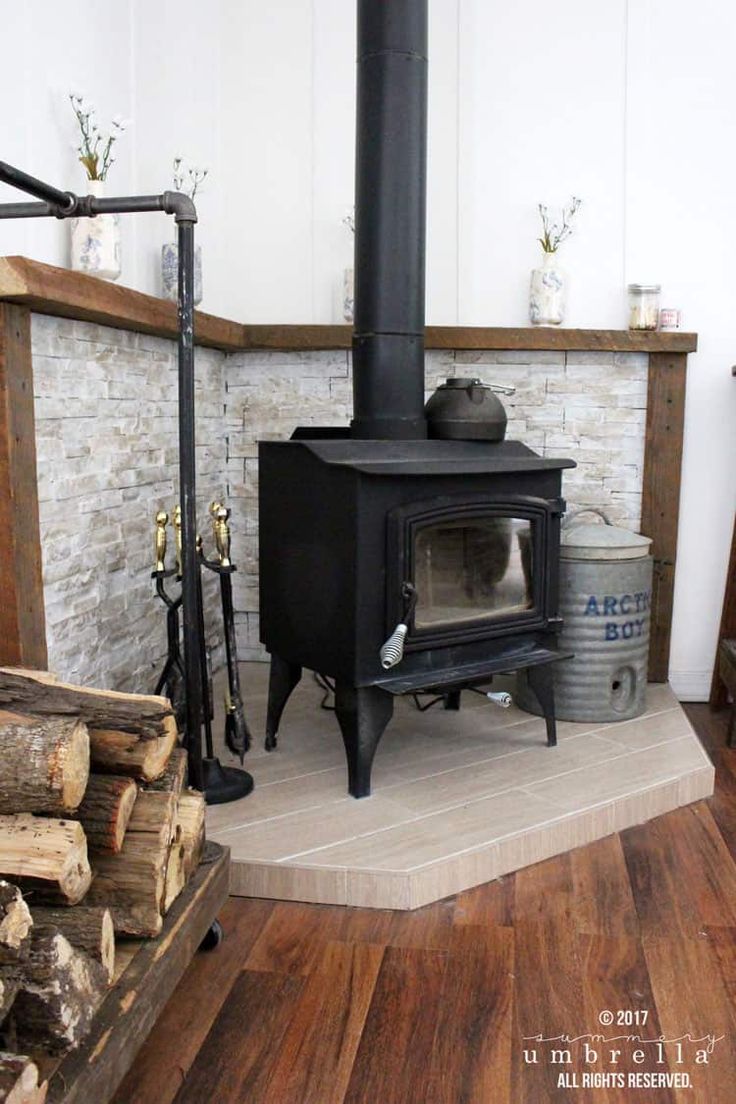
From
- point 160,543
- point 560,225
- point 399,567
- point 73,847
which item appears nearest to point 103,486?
point 160,543

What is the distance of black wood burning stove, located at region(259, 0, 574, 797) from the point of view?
95.7 inches

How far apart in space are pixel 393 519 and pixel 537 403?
1.22 m

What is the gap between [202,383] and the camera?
3.38m

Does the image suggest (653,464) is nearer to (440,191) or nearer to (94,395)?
(440,191)

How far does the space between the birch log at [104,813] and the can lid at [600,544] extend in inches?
67.4

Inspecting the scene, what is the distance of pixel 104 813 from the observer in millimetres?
1601

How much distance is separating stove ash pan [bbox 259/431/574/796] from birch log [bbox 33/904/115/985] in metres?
1.00

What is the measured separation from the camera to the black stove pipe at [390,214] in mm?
2623

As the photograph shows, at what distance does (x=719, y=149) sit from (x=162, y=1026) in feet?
9.78

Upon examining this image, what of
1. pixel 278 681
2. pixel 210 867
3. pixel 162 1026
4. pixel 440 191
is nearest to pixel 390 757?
pixel 278 681

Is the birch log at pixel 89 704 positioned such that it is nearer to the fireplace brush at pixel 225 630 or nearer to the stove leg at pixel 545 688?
the fireplace brush at pixel 225 630

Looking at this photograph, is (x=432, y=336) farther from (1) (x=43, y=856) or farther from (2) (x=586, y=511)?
(1) (x=43, y=856)

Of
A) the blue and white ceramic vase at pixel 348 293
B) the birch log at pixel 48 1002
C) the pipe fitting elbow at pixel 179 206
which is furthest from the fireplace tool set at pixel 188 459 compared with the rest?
the blue and white ceramic vase at pixel 348 293

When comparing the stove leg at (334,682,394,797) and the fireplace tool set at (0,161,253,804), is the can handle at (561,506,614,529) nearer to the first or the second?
the stove leg at (334,682,394,797)
